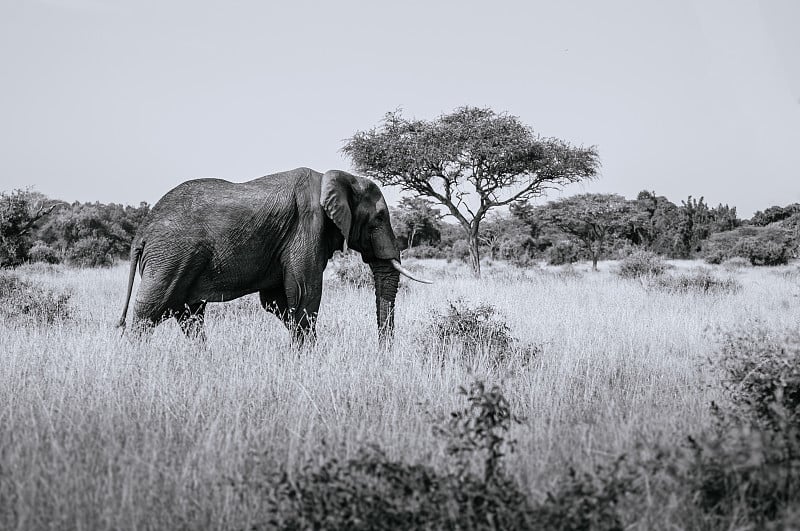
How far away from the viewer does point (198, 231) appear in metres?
6.15

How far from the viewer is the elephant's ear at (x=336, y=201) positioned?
256 inches

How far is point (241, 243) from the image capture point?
6.29 metres

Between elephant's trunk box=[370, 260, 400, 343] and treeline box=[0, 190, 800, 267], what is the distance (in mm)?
16336

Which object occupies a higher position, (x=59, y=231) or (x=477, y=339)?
(x=59, y=231)

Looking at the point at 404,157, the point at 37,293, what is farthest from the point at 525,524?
the point at 404,157

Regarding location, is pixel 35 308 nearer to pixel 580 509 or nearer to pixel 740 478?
Result: pixel 580 509

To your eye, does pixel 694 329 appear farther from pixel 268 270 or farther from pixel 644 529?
pixel 644 529

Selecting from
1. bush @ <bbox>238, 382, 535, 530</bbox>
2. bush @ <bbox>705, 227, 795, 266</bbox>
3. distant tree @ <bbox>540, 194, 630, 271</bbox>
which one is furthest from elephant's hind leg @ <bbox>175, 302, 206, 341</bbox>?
distant tree @ <bbox>540, 194, 630, 271</bbox>

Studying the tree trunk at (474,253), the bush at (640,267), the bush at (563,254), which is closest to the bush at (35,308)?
the tree trunk at (474,253)

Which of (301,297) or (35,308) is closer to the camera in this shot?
(301,297)

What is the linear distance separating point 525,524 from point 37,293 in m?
8.84

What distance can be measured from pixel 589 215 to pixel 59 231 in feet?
108

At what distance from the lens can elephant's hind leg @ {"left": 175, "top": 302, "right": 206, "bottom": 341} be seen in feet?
20.1

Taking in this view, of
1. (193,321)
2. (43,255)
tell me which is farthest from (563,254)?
(193,321)
